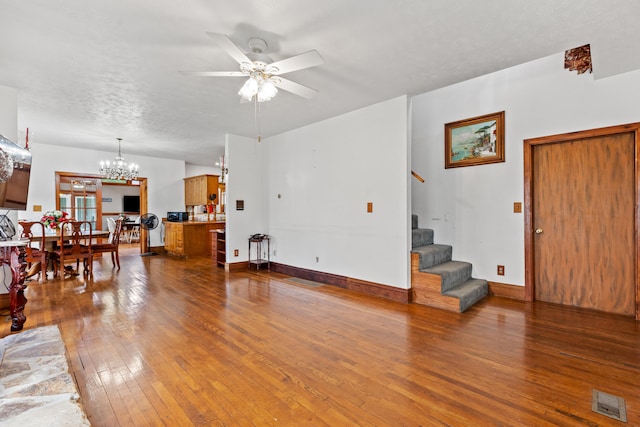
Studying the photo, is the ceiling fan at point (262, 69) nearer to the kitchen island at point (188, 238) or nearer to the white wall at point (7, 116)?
the white wall at point (7, 116)

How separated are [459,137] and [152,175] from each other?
24.6ft

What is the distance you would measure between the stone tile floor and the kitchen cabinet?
18.5 feet

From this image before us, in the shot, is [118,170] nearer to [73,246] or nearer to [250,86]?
[73,246]

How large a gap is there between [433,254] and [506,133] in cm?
186

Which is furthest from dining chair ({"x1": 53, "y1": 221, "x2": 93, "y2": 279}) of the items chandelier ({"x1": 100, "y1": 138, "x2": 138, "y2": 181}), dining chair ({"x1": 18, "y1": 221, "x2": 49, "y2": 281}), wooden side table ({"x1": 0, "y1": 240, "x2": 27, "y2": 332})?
wooden side table ({"x1": 0, "y1": 240, "x2": 27, "y2": 332})

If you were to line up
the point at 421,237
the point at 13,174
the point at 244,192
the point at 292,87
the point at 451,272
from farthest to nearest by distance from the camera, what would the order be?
the point at 244,192 < the point at 421,237 < the point at 451,272 < the point at 13,174 < the point at 292,87

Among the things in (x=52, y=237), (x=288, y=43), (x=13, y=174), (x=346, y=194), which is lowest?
(x=52, y=237)

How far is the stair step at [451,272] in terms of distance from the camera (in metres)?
3.57

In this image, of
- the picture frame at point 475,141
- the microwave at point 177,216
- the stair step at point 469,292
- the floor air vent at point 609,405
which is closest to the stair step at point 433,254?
the stair step at point 469,292

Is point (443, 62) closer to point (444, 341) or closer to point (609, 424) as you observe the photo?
point (444, 341)

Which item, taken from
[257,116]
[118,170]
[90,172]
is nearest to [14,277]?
[257,116]

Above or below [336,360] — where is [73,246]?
above

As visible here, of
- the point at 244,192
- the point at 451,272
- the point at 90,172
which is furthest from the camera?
the point at 90,172

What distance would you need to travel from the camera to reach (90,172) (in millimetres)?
7016
